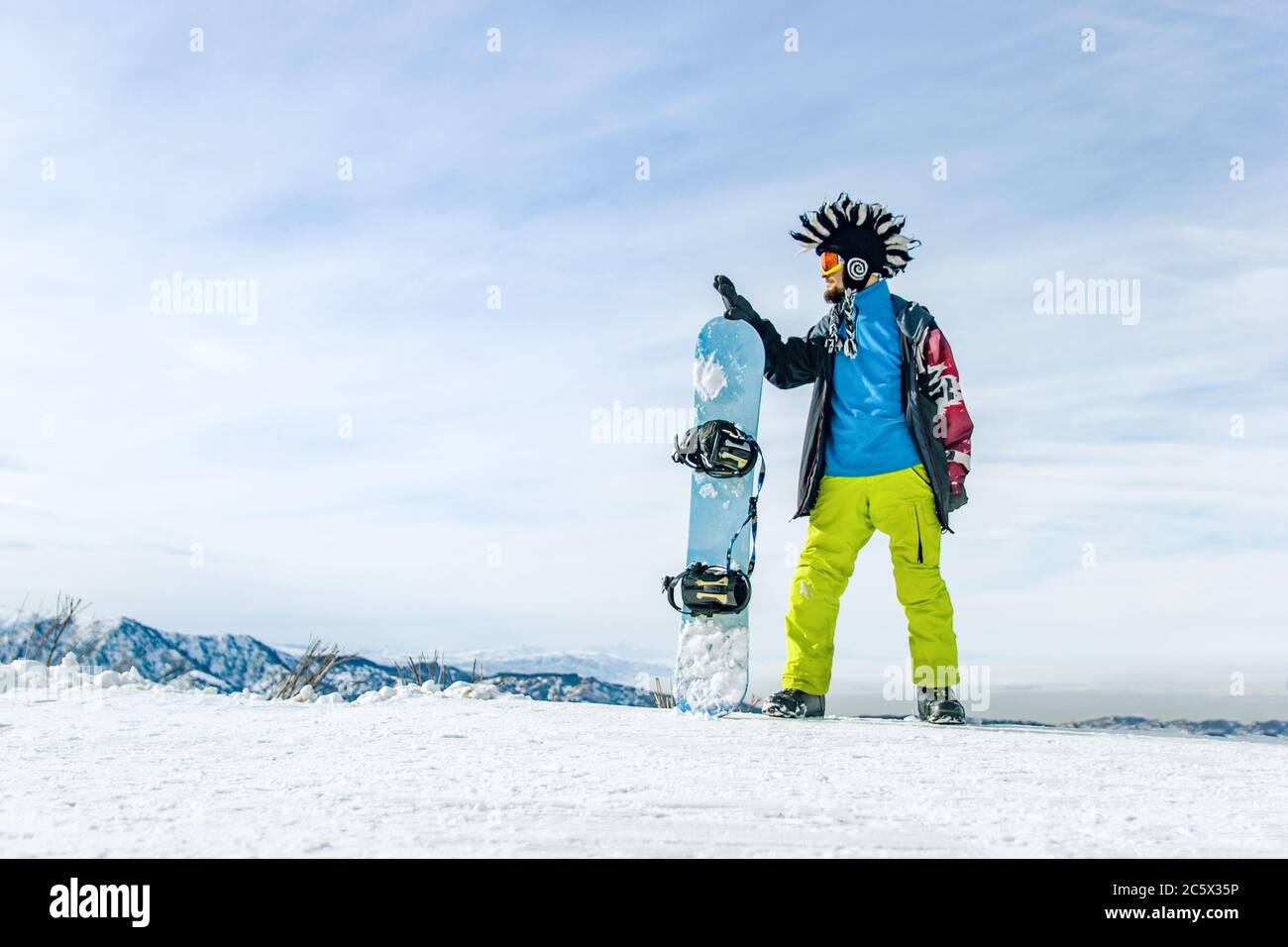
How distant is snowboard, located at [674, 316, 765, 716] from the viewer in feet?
14.8

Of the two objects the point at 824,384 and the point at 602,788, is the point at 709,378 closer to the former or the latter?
the point at 824,384

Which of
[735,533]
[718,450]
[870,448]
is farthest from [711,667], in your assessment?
[870,448]

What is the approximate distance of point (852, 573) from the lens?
4.56 m

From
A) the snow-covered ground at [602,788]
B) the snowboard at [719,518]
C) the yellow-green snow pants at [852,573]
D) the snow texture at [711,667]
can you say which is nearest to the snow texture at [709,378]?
the snowboard at [719,518]

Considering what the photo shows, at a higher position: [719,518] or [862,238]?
[862,238]

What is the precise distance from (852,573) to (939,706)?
0.70m

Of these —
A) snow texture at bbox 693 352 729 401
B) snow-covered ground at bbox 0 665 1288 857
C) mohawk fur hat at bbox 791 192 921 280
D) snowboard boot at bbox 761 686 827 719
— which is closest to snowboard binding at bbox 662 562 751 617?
snowboard boot at bbox 761 686 827 719

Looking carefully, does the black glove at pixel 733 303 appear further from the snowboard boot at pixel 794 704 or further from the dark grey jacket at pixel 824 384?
the snowboard boot at pixel 794 704

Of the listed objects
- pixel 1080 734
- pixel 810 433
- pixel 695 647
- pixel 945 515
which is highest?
pixel 810 433

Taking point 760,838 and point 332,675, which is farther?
point 332,675

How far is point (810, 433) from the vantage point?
4.73m
